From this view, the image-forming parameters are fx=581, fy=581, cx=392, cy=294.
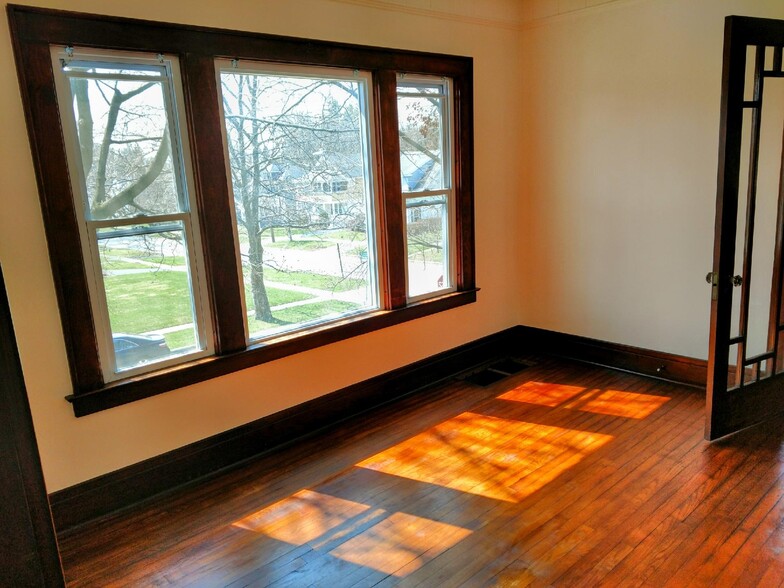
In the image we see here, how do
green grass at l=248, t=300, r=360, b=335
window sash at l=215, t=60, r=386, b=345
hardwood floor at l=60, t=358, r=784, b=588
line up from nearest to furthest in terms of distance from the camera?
hardwood floor at l=60, t=358, r=784, b=588 < window sash at l=215, t=60, r=386, b=345 < green grass at l=248, t=300, r=360, b=335

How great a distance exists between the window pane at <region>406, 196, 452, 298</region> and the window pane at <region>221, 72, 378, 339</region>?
37 centimetres

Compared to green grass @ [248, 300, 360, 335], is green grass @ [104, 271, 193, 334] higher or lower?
higher

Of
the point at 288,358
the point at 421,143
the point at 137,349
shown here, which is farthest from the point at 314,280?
the point at 421,143

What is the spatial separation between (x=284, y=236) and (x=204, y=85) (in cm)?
92

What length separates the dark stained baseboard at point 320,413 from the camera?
2839mm

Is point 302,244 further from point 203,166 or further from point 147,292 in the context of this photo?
point 147,292

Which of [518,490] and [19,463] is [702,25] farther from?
[19,463]

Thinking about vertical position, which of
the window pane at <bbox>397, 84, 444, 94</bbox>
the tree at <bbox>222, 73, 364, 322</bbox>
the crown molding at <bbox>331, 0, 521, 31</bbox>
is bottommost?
the tree at <bbox>222, 73, 364, 322</bbox>

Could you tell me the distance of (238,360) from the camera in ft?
10.5

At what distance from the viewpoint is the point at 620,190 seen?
165 inches

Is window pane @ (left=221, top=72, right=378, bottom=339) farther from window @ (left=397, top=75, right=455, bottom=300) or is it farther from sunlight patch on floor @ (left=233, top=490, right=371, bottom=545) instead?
sunlight patch on floor @ (left=233, top=490, right=371, bottom=545)

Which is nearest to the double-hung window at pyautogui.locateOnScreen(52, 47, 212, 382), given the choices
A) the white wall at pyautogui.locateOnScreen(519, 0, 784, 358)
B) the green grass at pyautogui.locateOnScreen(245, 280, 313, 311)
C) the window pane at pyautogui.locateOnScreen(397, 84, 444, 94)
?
the green grass at pyautogui.locateOnScreen(245, 280, 313, 311)

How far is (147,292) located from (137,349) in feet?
0.96

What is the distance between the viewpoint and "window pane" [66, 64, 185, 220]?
8.66 feet
